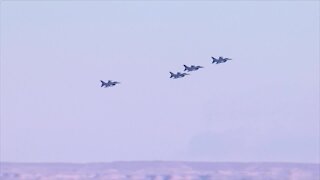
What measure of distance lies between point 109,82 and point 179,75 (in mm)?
6577

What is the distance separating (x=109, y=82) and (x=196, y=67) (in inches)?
326

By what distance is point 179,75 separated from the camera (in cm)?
11900

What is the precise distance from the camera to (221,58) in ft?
392

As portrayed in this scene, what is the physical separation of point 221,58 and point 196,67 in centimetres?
250

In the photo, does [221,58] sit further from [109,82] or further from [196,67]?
[109,82]

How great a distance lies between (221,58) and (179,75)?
4.28 m

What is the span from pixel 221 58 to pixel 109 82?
1075 centimetres

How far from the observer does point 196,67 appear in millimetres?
119250

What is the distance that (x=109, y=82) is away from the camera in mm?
118375

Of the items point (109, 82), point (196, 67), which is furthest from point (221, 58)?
point (109, 82)

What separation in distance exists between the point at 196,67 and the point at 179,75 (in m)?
1.78
